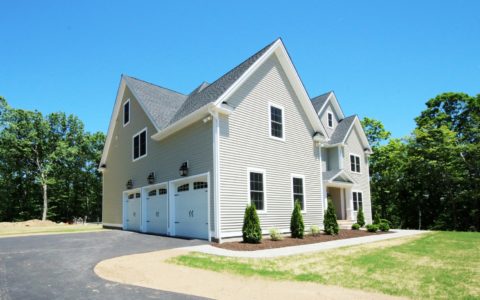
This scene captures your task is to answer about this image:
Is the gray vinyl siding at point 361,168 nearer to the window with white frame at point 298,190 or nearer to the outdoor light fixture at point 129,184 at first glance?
Answer: the window with white frame at point 298,190

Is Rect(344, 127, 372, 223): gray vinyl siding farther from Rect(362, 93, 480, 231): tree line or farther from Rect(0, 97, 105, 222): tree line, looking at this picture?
Rect(0, 97, 105, 222): tree line

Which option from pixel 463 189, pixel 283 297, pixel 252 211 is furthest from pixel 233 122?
pixel 463 189

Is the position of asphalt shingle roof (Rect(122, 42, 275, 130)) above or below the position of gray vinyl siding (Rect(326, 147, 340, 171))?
above

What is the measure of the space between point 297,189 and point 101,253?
9432mm

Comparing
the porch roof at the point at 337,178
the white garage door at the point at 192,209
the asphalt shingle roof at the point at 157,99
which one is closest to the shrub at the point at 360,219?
the porch roof at the point at 337,178

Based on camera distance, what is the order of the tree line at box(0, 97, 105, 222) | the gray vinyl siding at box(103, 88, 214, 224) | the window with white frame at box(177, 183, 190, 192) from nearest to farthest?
1. the gray vinyl siding at box(103, 88, 214, 224)
2. the window with white frame at box(177, 183, 190, 192)
3. the tree line at box(0, 97, 105, 222)

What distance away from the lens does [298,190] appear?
16.5m

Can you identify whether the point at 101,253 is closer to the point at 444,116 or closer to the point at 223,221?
the point at 223,221

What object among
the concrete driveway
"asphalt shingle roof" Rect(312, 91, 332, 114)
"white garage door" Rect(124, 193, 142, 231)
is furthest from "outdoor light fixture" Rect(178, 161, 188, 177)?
"asphalt shingle roof" Rect(312, 91, 332, 114)

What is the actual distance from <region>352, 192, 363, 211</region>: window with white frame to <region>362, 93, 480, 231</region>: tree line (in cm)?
782

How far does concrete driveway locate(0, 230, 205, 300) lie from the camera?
19.0 feet

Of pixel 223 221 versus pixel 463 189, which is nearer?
pixel 223 221

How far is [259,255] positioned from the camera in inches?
396

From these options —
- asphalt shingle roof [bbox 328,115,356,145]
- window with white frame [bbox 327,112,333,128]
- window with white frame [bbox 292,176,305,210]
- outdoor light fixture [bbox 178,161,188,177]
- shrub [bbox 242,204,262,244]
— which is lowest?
shrub [bbox 242,204,262,244]
